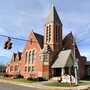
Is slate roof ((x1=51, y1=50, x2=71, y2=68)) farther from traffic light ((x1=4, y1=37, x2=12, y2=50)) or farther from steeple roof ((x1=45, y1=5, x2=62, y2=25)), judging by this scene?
traffic light ((x1=4, y1=37, x2=12, y2=50))

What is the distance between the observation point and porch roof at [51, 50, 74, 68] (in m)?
40.4

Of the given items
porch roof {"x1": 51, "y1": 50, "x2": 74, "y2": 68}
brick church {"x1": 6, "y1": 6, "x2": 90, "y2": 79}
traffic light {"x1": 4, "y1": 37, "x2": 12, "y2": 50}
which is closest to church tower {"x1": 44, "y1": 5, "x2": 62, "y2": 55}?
brick church {"x1": 6, "y1": 6, "x2": 90, "y2": 79}

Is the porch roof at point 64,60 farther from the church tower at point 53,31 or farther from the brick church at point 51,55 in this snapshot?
the church tower at point 53,31

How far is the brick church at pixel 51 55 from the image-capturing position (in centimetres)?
4266

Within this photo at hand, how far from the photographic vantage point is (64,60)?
41062mm

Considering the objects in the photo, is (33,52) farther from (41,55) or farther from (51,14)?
(51,14)

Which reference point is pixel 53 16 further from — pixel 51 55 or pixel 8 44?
pixel 8 44

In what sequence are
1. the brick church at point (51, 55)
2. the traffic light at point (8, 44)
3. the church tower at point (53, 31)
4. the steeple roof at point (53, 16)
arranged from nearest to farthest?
1. the traffic light at point (8, 44)
2. the brick church at point (51, 55)
3. the church tower at point (53, 31)
4. the steeple roof at point (53, 16)

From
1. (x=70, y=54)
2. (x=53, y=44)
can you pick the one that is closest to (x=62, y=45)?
(x=53, y=44)

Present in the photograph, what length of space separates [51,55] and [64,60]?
4330 millimetres

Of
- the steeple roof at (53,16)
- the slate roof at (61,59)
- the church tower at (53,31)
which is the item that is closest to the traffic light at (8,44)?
the slate roof at (61,59)

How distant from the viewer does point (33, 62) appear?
47.9 meters

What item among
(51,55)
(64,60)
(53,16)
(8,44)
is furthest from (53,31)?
(8,44)

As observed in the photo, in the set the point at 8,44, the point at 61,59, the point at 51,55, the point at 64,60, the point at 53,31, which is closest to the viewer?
the point at 8,44
